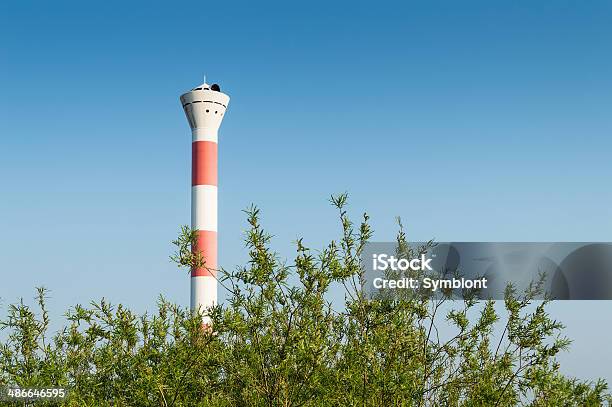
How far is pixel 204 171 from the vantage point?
93.0 ft

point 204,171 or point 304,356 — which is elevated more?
point 204,171

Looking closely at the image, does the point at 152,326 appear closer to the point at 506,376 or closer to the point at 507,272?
the point at 506,376

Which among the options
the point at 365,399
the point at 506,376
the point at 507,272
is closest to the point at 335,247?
the point at 365,399

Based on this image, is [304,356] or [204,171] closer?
[304,356]

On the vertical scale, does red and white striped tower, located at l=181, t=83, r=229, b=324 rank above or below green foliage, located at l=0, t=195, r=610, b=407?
above

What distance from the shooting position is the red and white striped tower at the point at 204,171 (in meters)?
26.7

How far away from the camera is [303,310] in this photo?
527 cm

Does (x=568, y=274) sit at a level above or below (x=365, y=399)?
above

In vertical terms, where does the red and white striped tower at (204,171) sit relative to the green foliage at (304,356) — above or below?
above

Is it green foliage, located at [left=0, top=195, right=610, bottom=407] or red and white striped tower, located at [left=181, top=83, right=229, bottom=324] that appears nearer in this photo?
green foliage, located at [left=0, top=195, right=610, bottom=407]

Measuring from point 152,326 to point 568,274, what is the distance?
1769cm

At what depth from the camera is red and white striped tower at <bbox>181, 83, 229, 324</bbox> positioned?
87.5 ft

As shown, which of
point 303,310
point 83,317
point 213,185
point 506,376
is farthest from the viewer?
point 213,185

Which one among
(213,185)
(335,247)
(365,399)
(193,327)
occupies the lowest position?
(365,399)
